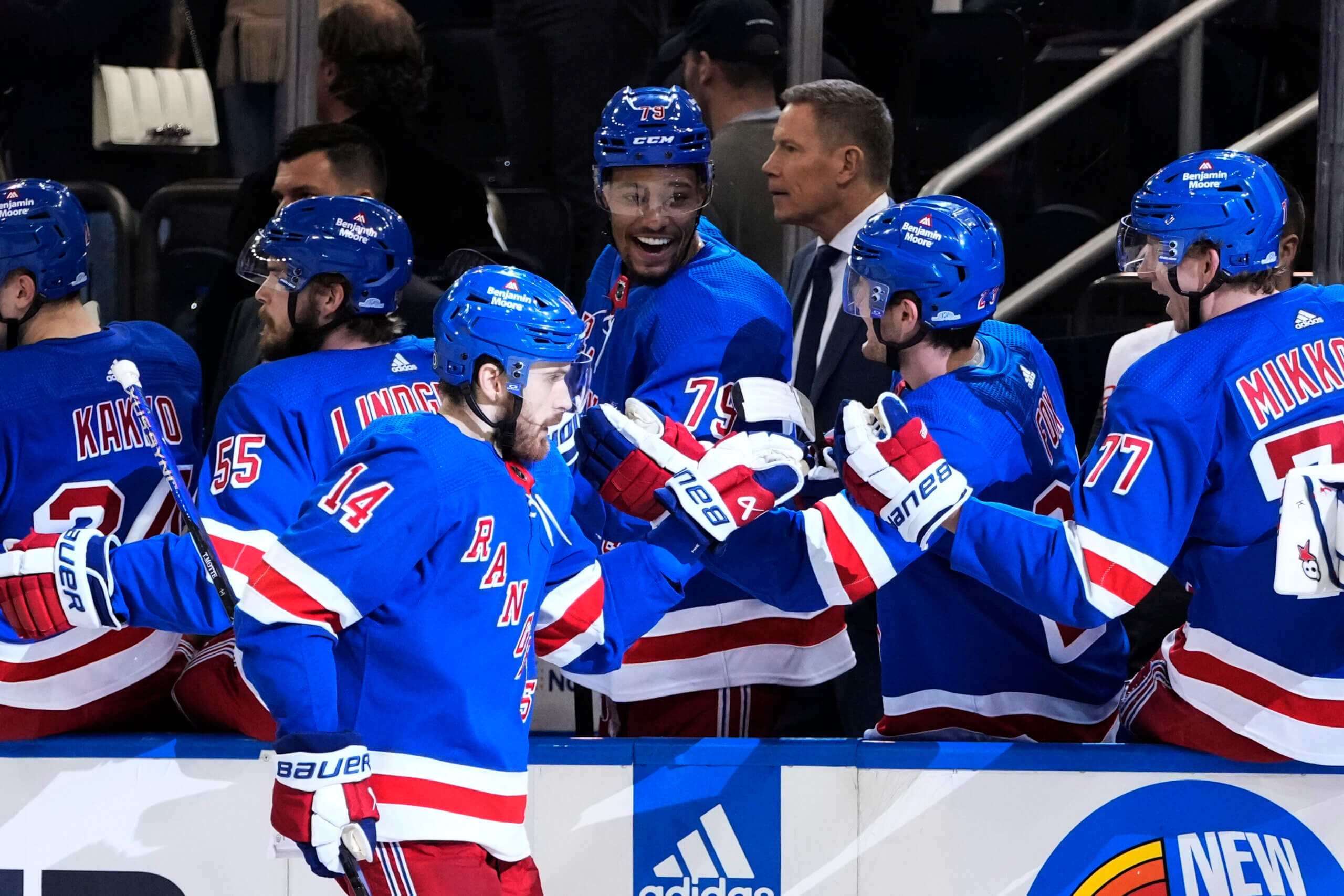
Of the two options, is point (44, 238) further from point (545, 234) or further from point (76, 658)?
point (545, 234)

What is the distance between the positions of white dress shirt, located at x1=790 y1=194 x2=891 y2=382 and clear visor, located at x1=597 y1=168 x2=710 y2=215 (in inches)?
17.2

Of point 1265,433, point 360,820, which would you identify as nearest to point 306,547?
point 360,820

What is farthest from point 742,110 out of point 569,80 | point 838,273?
point 838,273

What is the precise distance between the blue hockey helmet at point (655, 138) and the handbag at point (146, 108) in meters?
1.70

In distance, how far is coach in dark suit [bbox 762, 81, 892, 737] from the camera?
3.52 metres

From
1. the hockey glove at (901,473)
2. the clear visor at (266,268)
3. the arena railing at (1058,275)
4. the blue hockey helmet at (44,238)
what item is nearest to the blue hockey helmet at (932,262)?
the hockey glove at (901,473)

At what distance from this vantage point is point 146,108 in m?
4.46

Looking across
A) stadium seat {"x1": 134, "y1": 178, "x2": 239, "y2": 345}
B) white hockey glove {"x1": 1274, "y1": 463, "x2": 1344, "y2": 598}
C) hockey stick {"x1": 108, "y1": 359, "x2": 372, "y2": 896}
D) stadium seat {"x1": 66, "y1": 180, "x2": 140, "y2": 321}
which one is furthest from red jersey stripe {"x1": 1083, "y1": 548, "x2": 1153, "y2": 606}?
stadium seat {"x1": 66, "y1": 180, "x2": 140, "y2": 321}

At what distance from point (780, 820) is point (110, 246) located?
8.27 feet

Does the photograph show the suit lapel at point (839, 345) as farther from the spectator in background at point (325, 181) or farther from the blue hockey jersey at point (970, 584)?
the spectator in background at point (325, 181)

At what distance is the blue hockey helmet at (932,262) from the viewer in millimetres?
2795

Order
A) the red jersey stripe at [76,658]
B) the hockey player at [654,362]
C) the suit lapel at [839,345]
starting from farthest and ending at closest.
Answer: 1. the suit lapel at [839,345]
2. the hockey player at [654,362]
3. the red jersey stripe at [76,658]

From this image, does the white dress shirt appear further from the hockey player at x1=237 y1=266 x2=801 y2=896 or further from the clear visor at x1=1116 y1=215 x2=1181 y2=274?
the hockey player at x1=237 y1=266 x2=801 y2=896

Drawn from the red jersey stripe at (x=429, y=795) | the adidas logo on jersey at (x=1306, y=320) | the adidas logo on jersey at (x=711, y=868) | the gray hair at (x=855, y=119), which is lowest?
the adidas logo on jersey at (x=711, y=868)
